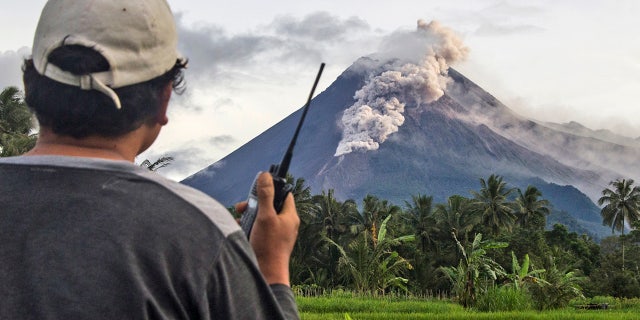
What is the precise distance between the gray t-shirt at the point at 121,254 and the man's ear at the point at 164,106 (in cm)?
18

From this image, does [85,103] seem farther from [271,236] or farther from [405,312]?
[405,312]

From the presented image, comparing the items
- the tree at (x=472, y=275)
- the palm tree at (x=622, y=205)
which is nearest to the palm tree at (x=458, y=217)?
the palm tree at (x=622, y=205)

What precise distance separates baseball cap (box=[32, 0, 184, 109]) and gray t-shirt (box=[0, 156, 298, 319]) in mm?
178

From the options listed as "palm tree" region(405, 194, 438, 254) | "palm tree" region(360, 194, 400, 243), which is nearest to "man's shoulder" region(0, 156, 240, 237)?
"palm tree" region(360, 194, 400, 243)

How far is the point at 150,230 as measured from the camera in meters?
1.25

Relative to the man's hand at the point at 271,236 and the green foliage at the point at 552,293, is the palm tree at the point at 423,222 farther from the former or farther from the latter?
the man's hand at the point at 271,236

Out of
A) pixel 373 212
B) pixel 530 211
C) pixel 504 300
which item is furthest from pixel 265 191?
pixel 530 211

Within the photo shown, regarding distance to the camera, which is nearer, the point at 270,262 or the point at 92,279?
the point at 92,279

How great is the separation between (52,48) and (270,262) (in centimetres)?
57

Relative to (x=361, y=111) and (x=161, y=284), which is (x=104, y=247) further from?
(x=361, y=111)

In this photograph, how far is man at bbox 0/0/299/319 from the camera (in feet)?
4.07

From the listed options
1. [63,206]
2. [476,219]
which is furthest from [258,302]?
[476,219]

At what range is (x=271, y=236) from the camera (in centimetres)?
146

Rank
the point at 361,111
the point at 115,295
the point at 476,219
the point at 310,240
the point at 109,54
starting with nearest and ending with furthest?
the point at 115,295 < the point at 109,54 < the point at 310,240 < the point at 476,219 < the point at 361,111
